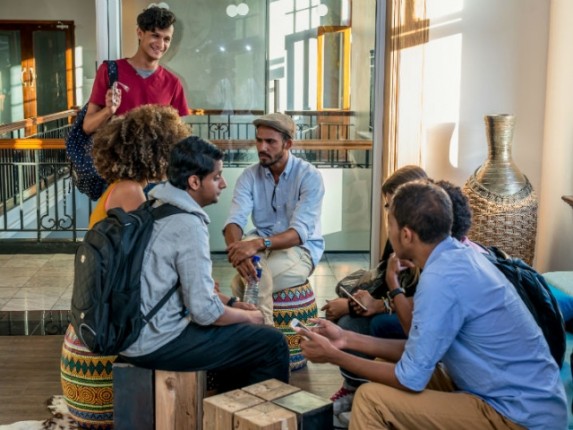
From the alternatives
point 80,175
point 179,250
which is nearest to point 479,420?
point 179,250

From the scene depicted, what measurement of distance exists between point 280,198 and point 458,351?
1916 mm

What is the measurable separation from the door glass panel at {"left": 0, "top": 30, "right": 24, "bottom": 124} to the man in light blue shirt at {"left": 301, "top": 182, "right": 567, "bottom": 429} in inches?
153

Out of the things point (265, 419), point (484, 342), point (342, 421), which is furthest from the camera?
point (342, 421)

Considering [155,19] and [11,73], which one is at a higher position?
[155,19]

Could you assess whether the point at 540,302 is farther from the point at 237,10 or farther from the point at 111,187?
the point at 237,10

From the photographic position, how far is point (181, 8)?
5.05 metres

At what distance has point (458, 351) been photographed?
242 centimetres

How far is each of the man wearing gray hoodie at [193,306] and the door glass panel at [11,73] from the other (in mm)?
3025

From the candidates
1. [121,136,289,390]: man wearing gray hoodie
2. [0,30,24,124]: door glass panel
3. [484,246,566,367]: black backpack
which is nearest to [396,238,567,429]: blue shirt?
[484,246,566,367]: black backpack

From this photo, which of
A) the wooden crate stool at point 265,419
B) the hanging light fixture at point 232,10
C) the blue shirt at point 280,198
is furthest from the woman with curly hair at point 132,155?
the hanging light fixture at point 232,10

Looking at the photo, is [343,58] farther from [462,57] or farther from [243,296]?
[243,296]

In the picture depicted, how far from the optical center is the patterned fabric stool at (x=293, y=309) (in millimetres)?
4016

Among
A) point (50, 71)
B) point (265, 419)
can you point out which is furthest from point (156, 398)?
point (50, 71)

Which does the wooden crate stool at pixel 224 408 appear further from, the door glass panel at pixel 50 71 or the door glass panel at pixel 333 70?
the door glass panel at pixel 50 71
